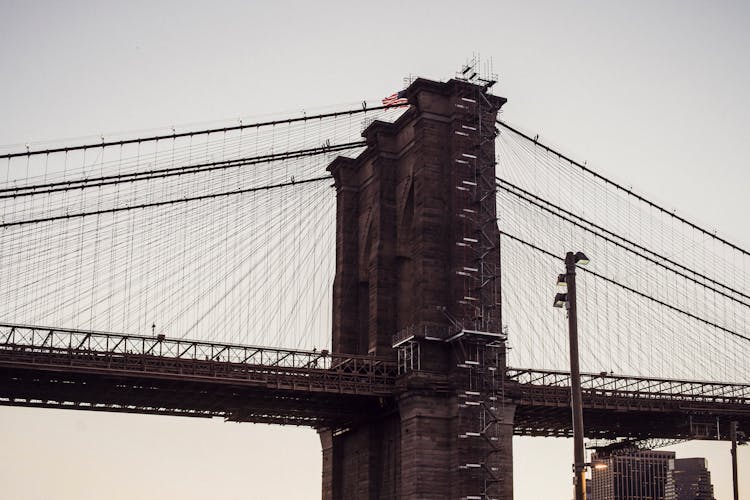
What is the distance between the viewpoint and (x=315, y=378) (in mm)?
80625

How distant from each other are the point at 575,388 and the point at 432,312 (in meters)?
48.0

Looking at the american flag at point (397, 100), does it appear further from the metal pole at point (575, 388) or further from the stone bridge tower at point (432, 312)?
the metal pole at point (575, 388)

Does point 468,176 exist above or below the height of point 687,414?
above

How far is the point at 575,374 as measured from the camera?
3303 centimetres

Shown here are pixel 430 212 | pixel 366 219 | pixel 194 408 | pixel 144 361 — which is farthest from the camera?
pixel 366 219

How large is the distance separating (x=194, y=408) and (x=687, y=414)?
4271 centimetres

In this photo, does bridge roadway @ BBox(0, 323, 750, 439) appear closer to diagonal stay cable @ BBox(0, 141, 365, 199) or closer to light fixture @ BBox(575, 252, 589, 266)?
diagonal stay cable @ BBox(0, 141, 365, 199)

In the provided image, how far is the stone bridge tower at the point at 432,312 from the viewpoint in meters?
78.3

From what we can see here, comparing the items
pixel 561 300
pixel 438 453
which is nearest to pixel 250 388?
pixel 438 453

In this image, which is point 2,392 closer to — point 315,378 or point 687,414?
point 315,378

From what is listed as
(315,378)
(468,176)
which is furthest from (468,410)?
(468,176)

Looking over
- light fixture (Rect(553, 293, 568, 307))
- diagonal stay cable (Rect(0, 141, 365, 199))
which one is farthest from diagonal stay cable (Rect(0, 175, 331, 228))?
light fixture (Rect(553, 293, 568, 307))

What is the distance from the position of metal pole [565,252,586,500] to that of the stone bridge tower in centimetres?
4406

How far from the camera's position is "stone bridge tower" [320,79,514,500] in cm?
7831
